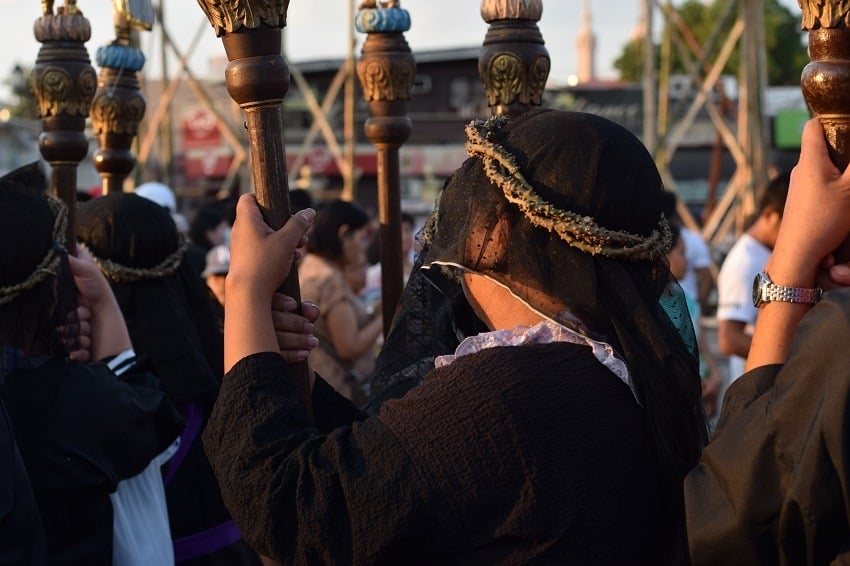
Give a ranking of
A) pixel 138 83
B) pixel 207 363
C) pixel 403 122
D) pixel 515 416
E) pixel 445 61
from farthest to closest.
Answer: pixel 445 61, pixel 138 83, pixel 207 363, pixel 403 122, pixel 515 416

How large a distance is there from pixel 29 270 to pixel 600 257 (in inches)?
52.1

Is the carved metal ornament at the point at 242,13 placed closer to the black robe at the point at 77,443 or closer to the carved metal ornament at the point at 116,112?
the black robe at the point at 77,443

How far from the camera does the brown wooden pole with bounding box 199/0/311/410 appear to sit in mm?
1757

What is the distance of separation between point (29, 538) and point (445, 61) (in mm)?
22152

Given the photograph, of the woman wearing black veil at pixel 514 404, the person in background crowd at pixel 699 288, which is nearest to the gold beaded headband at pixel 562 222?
the woman wearing black veil at pixel 514 404

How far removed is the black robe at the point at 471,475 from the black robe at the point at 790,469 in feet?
0.58

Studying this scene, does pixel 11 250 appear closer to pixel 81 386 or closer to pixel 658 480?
pixel 81 386

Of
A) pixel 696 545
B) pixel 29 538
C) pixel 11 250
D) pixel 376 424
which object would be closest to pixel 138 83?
pixel 11 250

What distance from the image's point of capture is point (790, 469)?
1300 mm

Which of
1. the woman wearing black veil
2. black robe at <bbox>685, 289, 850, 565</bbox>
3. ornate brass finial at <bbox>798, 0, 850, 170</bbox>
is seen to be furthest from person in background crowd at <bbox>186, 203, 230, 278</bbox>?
black robe at <bbox>685, 289, 850, 565</bbox>

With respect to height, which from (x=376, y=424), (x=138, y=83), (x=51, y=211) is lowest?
(x=376, y=424)

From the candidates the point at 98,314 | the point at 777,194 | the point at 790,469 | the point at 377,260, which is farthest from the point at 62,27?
the point at 377,260

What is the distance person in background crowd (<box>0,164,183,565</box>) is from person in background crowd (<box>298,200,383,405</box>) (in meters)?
1.85

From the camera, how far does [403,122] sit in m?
3.09
